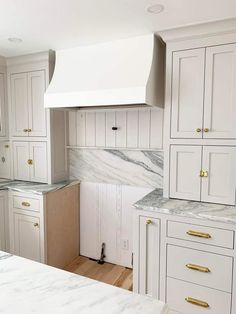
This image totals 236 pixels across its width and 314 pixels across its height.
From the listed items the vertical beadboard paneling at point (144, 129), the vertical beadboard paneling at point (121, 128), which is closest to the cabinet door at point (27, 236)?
the vertical beadboard paneling at point (121, 128)

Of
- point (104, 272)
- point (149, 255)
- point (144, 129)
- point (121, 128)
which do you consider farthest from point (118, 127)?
point (104, 272)

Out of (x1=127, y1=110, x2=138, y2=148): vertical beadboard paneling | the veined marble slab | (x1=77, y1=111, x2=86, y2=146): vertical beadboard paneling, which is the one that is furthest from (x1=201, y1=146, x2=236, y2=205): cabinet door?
(x1=77, y1=111, x2=86, y2=146): vertical beadboard paneling

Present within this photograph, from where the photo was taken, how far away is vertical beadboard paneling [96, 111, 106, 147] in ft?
9.11

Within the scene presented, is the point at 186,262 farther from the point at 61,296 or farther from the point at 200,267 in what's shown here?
the point at 61,296

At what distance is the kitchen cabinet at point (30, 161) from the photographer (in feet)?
9.22

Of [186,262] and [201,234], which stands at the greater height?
[201,234]

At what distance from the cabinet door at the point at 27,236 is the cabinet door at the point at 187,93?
1.69 m

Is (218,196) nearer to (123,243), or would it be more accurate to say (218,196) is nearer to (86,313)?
(123,243)

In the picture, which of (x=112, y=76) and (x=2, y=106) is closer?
(x=112, y=76)

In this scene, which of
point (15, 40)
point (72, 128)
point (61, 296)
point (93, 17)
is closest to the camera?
point (61, 296)

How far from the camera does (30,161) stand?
9.46ft

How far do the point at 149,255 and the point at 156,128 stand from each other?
119 cm

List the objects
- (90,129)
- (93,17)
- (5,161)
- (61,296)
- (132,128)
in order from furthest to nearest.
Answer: (5,161), (90,129), (132,128), (93,17), (61,296)

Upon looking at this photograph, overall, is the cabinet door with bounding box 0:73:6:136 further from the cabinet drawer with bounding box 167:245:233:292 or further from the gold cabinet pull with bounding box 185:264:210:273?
the gold cabinet pull with bounding box 185:264:210:273
